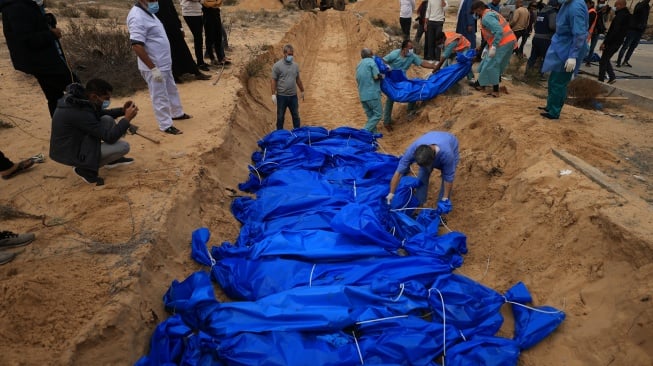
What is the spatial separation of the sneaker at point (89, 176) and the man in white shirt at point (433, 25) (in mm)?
7147

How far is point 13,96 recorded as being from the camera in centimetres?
645

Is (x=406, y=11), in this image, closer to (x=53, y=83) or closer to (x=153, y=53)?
(x=153, y=53)

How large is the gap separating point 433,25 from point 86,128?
23.6 feet

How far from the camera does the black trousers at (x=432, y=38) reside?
8441 millimetres

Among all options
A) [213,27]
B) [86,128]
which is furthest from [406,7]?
[86,128]

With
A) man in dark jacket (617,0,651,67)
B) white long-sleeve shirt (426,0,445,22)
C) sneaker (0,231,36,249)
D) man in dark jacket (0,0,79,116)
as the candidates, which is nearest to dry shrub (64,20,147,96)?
man in dark jacket (0,0,79,116)

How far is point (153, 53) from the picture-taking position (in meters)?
4.92

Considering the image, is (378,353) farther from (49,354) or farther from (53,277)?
(53,277)

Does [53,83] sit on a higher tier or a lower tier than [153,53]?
lower

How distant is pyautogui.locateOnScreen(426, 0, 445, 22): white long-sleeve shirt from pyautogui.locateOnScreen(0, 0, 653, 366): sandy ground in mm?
2283

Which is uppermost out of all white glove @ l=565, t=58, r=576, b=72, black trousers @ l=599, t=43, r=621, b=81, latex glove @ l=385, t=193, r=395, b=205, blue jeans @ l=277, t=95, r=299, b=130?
white glove @ l=565, t=58, r=576, b=72

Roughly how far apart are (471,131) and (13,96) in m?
7.38

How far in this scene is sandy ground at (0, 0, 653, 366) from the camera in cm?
265

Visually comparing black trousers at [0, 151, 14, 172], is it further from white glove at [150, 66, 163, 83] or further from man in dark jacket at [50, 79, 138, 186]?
white glove at [150, 66, 163, 83]
